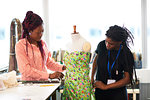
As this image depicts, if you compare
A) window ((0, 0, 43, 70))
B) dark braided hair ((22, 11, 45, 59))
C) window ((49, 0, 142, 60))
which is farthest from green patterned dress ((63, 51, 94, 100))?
window ((49, 0, 142, 60))

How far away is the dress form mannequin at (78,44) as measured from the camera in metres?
2.70

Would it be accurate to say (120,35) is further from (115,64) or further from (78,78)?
(78,78)

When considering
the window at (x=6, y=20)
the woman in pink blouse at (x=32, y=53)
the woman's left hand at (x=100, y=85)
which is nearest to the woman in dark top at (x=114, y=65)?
the woman's left hand at (x=100, y=85)

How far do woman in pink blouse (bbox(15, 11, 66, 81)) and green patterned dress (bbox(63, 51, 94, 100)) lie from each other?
0.14 meters

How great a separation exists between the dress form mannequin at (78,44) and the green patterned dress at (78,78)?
0.06 metres

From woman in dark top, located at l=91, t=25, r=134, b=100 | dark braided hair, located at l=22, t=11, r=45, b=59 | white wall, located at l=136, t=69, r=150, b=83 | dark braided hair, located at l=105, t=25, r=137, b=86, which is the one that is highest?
dark braided hair, located at l=22, t=11, r=45, b=59

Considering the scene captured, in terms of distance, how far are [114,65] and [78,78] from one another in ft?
1.46

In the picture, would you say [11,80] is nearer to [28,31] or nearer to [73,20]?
[28,31]

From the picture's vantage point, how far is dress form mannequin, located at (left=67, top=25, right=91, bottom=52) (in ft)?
8.86

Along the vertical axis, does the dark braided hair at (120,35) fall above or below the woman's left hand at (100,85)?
above

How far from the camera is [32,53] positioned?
2627mm

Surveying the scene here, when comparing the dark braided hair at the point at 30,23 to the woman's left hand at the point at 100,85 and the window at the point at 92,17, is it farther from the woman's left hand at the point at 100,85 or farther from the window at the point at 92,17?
the window at the point at 92,17

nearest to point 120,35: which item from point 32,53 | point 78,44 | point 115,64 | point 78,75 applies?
point 115,64

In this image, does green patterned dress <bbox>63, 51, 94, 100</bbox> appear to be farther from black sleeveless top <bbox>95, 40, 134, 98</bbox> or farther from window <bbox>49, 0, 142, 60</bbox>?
window <bbox>49, 0, 142, 60</bbox>
